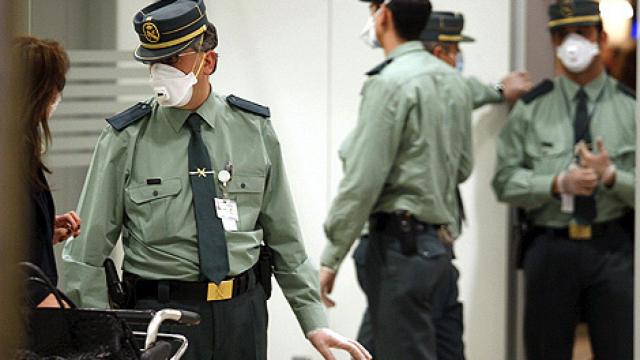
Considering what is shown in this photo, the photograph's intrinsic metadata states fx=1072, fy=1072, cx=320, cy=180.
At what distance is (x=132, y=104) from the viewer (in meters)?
2.64

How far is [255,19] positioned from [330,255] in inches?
30.1

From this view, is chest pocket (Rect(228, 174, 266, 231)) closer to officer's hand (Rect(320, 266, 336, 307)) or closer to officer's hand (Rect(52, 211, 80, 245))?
officer's hand (Rect(52, 211, 80, 245))

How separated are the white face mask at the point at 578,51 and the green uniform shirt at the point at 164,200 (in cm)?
142

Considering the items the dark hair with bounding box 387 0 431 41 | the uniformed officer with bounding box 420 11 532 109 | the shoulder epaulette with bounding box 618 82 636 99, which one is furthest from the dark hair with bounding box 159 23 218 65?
the shoulder epaulette with bounding box 618 82 636 99

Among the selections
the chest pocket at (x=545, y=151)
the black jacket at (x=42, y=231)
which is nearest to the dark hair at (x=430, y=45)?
the chest pocket at (x=545, y=151)

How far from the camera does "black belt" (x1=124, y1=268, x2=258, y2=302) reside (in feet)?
7.91

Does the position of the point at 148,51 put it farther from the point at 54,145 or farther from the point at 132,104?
the point at 54,145

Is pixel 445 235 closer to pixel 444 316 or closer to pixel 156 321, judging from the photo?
pixel 444 316

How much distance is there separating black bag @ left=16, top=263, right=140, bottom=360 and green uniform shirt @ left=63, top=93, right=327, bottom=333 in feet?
2.15

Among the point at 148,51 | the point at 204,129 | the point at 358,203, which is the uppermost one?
the point at 148,51

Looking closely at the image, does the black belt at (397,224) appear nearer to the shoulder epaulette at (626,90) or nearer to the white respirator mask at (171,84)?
the shoulder epaulette at (626,90)

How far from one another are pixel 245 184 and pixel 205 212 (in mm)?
121

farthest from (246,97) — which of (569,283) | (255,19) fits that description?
(569,283)

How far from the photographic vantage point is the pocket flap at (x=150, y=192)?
2.42 metres
